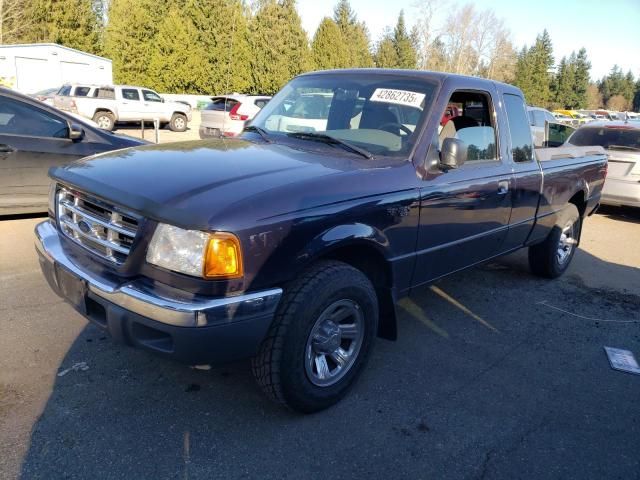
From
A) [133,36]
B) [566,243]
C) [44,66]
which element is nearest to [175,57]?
[133,36]

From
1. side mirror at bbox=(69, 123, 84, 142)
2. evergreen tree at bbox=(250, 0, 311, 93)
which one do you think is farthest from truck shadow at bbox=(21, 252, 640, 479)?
evergreen tree at bbox=(250, 0, 311, 93)

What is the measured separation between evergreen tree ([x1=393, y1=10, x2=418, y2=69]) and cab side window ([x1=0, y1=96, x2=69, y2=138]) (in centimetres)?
5679

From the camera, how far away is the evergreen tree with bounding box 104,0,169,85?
34062mm

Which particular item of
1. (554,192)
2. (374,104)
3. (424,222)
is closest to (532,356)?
(424,222)

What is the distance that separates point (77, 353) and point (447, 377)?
242 cm

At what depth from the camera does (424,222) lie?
3299 millimetres

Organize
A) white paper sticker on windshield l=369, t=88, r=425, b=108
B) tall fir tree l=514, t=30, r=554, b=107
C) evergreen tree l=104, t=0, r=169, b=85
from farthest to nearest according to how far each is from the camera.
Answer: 1. tall fir tree l=514, t=30, r=554, b=107
2. evergreen tree l=104, t=0, r=169, b=85
3. white paper sticker on windshield l=369, t=88, r=425, b=108

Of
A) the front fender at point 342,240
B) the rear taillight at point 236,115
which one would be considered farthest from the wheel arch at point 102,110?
the front fender at point 342,240

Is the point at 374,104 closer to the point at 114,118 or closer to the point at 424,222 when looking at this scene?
the point at 424,222

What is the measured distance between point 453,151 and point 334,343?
1.41 m

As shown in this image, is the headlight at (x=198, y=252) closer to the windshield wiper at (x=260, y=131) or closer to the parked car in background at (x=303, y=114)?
the windshield wiper at (x=260, y=131)

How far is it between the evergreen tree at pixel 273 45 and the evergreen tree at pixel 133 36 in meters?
5.96

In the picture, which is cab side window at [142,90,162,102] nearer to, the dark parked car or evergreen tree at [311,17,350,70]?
the dark parked car

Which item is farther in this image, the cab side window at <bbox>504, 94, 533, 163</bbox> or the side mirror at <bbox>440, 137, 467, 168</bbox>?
the cab side window at <bbox>504, 94, 533, 163</bbox>
